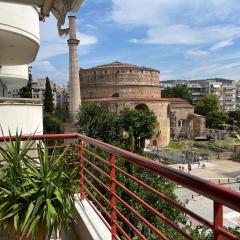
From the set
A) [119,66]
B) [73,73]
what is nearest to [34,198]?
[73,73]

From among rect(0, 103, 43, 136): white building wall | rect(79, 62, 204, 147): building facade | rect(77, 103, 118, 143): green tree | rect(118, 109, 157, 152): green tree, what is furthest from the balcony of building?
rect(79, 62, 204, 147): building facade

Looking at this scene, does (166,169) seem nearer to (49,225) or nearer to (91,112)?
(49,225)

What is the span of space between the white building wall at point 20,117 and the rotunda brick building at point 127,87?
3670cm

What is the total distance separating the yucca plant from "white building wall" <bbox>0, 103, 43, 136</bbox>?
15.7 feet

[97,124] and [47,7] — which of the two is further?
[97,124]

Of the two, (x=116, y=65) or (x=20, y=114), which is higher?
(x=116, y=65)

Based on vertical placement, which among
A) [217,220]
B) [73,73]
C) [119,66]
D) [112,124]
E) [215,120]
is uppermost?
[119,66]

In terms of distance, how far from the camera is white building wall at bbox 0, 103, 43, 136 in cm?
743

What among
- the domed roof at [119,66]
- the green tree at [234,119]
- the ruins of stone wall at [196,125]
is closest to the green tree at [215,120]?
the green tree at [234,119]

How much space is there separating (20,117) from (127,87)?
→ 40100 millimetres

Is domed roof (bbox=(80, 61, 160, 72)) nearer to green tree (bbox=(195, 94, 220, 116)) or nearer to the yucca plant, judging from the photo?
green tree (bbox=(195, 94, 220, 116))

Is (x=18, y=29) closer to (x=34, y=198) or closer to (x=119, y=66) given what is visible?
(x=34, y=198)

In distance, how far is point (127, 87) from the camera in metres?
47.5

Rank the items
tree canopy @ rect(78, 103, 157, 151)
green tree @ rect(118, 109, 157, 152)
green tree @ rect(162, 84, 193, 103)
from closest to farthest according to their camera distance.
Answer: tree canopy @ rect(78, 103, 157, 151) < green tree @ rect(118, 109, 157, 152) < green tree @ rect(162, 84, 193, 103)
